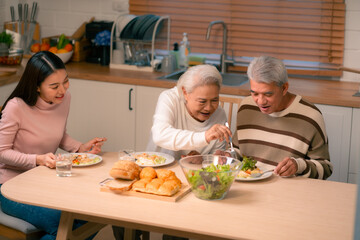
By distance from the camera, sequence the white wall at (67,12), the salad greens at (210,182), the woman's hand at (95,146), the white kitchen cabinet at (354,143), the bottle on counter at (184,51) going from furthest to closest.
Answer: the white wall at (67,12)
the bottle on counter at (184,51)
the white kitchen cabinet at (354,143)
the woman's hand at (95,146)
the salad greens at (210,182)

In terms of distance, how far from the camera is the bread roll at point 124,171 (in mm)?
2096

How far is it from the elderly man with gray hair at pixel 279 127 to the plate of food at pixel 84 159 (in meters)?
Result: 0.72

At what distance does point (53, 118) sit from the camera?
261 centimetres

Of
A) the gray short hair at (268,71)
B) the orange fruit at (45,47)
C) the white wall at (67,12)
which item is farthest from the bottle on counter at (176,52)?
the gray short hair at (268,71)

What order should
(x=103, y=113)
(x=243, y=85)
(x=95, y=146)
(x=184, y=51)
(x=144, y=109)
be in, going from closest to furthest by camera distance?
(x=95, y=146) → (x=243, y=85) → (x=144, y=109) → (x=103, y=113) → (x=184, y=51)

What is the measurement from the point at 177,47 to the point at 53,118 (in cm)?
174

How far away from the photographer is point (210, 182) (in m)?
1.96

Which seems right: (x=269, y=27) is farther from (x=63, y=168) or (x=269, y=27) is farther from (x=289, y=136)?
(x=63, y=168)

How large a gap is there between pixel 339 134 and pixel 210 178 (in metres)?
1.61

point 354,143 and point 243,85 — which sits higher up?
point 243,85

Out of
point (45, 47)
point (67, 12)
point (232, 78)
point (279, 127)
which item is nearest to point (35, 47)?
point (45, 47)

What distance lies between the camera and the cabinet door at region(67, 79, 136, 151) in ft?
12.3

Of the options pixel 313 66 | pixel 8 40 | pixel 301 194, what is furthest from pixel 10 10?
pixel 301 194

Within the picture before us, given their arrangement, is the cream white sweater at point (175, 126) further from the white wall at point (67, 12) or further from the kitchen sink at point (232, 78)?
the white wall at point (67, 12)
